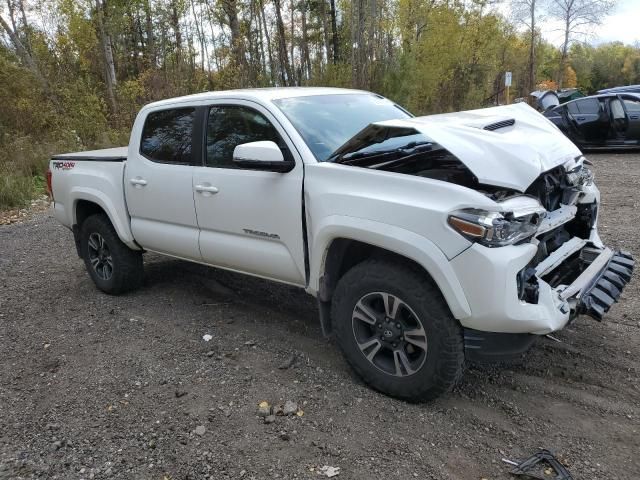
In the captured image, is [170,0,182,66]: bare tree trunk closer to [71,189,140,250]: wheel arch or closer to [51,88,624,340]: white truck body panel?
[71,189,140,250]: wheel arch

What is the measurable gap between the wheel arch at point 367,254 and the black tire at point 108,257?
243cm

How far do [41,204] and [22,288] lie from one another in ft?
18.8

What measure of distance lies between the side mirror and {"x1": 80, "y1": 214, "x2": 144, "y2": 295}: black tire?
7.40 feet

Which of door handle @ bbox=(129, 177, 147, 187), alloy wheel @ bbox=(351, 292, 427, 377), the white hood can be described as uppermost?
the white hood

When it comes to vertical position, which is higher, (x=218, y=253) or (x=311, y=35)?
(x=311, y=35)

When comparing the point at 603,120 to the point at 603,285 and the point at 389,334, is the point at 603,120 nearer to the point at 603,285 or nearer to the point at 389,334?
the point at 603,285

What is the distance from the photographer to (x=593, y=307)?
10.0 ft

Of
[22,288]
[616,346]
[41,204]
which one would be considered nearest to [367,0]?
[41,204]

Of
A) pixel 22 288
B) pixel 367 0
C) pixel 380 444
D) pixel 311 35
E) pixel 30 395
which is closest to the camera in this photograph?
pixel 380 444

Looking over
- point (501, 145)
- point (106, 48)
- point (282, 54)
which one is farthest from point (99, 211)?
point (282, 54)

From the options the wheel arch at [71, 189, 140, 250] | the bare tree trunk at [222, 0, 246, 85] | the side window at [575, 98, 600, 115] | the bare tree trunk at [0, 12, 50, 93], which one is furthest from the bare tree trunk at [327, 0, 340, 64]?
the wheel arch at [71, 189, 140, 250]

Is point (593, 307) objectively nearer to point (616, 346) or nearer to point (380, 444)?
point (616, 346)

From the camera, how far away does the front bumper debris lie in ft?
10.1

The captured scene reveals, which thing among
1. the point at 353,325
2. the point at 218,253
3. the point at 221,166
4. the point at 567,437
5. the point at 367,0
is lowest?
the point at 567,437
